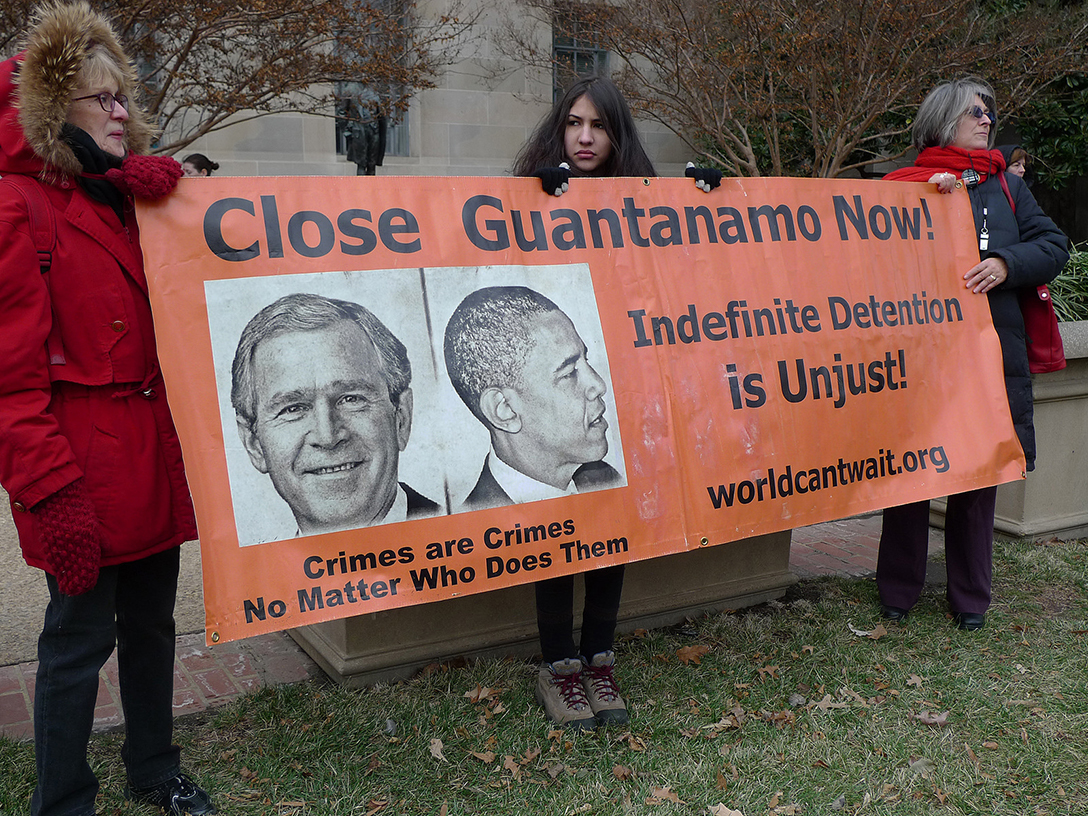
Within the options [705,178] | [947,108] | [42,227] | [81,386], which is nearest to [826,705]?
[705,178]

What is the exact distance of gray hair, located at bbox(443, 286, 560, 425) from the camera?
2.93 meters

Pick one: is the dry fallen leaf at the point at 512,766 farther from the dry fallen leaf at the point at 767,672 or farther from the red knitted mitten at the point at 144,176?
the red knitted mitten at the point at 144,176

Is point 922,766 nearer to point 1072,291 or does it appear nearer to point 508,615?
point 508,615

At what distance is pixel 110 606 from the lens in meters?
2.47

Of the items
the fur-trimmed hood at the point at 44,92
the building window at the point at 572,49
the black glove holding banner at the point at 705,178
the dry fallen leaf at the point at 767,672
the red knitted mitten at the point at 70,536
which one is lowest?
the dry fallen leaf at the point at 767,672

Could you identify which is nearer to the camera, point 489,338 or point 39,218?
point 39,218

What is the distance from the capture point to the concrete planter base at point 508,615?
11.6 feet

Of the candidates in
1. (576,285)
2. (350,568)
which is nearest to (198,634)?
(350,568)

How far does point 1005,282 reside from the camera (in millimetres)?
3926

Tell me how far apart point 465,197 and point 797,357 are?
1.40 m

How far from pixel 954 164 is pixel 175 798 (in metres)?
3.82

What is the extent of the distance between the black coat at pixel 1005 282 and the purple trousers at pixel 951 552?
0.34 meters

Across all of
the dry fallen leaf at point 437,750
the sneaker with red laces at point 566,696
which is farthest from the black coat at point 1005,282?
the dry fallen leaf at point 437,750

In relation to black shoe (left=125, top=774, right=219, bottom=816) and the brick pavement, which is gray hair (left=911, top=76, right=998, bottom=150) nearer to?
the brick pavement
